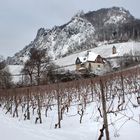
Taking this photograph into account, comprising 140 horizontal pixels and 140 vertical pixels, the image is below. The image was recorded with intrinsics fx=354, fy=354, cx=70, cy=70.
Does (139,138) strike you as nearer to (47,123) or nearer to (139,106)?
(139,106)

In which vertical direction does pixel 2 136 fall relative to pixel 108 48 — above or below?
below

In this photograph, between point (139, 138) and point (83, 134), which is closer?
point (139, 138)

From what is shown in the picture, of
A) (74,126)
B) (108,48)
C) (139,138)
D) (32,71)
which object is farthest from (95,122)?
(108,48)

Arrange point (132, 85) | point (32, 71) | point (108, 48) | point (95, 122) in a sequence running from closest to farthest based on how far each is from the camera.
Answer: point (95, 122) → point (132, 85) → point (32, 71) → point (108, 48)

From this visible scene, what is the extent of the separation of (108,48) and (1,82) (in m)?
72.5

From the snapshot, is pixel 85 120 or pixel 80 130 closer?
pixel 80 130

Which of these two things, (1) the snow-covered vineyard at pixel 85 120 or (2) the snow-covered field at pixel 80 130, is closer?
(2) the snow-covered field at pixel 80 130

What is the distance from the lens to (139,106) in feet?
36.5

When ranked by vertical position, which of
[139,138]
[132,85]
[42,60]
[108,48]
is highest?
[108,48]

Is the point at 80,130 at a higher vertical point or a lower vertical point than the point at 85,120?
lower

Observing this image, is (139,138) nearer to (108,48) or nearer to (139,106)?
(139,106)

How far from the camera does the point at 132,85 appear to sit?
15555mm

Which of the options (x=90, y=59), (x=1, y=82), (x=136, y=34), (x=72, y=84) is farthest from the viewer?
(x=136, y=34)

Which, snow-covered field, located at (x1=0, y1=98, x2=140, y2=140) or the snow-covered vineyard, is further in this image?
the snow-covered vineyard
